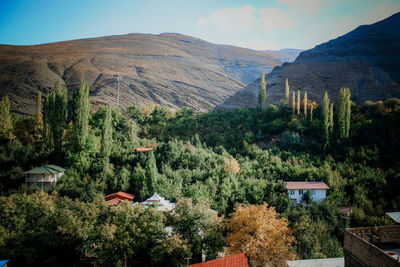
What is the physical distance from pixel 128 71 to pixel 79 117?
122 ft

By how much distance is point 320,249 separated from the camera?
54.8 ft

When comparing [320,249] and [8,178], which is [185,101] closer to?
[8,178]

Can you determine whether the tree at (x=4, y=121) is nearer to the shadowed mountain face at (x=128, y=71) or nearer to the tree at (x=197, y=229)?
the shadowed mountain face at (x=128, y=71)

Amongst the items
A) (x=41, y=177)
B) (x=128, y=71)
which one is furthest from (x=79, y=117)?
(x=128, y=71)

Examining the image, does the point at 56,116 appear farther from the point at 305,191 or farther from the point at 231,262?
the point at 305,191

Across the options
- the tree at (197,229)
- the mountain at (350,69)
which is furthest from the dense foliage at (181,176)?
the mountain at (350,69)

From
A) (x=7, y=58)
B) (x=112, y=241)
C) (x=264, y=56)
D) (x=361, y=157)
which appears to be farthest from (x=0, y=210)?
(x=264, y=56)

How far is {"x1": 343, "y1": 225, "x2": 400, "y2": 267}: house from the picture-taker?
1005 cm

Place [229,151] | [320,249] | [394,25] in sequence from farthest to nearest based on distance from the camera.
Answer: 1. [394,25]
2. [229,151]
3. [320,249]

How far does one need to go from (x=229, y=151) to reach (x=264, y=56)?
74770 mm

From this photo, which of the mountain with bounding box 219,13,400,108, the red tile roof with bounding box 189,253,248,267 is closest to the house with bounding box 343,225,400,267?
the red tile roof with bounding box 189,253,248,267

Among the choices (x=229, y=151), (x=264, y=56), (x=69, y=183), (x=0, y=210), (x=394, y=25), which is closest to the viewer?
(x=0, y=210)

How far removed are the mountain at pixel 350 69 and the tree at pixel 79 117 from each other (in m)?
34.3

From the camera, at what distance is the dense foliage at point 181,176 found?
13.4 meters
